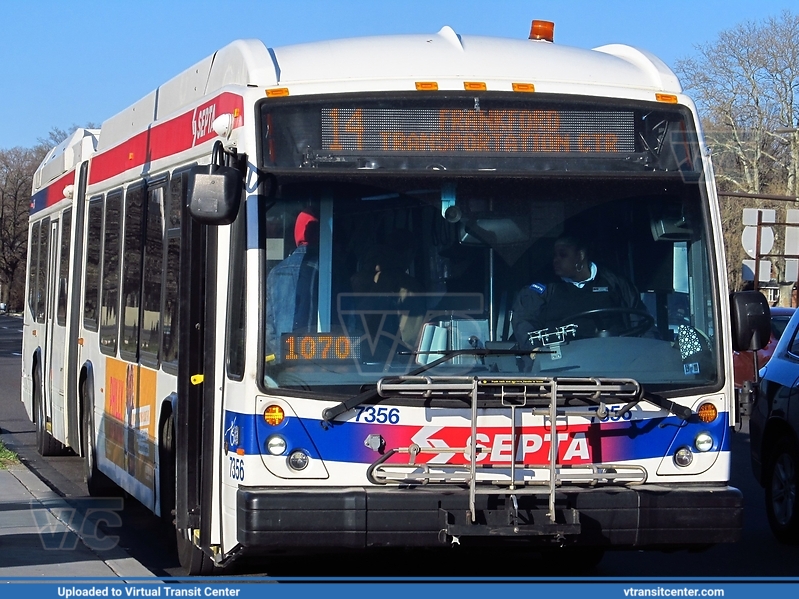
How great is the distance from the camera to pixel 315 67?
6.68m

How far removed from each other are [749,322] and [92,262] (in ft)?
20.1

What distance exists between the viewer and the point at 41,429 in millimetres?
13984

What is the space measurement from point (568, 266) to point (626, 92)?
3.40ft

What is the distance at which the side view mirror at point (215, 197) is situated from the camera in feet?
19.6

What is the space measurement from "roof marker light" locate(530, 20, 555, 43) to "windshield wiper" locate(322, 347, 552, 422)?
2602mm

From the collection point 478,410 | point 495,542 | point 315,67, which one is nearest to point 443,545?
point 495,542

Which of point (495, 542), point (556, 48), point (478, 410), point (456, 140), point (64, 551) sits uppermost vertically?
A: point (556, 48)

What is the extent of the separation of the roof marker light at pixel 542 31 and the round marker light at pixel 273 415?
3.23 metres

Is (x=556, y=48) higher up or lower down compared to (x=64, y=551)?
higher up

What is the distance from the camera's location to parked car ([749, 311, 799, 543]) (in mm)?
9359

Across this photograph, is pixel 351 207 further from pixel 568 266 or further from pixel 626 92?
pixel 626 92

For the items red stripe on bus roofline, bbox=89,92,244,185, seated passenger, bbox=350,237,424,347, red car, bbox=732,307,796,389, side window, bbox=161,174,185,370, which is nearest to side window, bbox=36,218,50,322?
red stripe on bus roofline, bbox=89,92,244,185

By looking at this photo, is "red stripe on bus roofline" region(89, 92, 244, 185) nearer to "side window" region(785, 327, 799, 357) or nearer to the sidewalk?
the sidewalk

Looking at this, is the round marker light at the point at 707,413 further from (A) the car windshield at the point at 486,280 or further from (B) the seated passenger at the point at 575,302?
(B) the seated passenger at the point at 575,302
